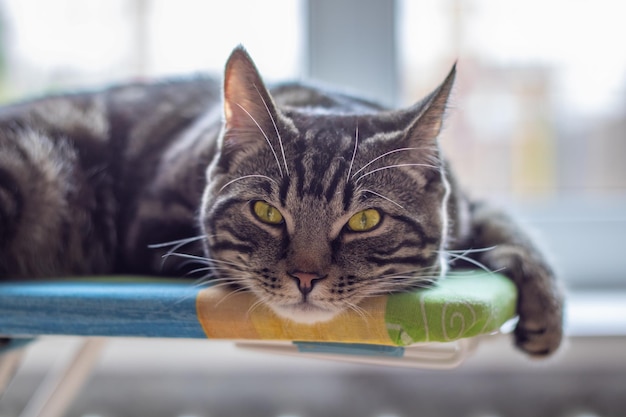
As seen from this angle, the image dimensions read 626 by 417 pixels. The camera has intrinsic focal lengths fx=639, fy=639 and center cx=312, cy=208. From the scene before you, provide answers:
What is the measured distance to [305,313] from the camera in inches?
32.4

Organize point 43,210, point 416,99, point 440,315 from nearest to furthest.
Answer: point 440,315 → point 43,210 → point 416,99

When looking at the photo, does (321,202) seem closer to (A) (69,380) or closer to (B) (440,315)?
(B) (440,315)

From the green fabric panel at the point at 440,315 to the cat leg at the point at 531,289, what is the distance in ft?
0.58

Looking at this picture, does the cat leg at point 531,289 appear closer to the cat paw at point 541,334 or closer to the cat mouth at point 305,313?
the cat paw at point 541,334

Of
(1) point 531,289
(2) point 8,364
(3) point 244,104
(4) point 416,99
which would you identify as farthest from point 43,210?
(4) point 416,99

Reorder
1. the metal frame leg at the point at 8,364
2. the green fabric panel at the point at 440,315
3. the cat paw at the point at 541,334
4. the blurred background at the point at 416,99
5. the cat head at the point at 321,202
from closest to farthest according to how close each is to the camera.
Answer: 1. the green fabric panel at the point at 440,315
2. the cat head at the point at 321,202
3. the cat paw at the point at 541,334
4. the metal frame leg at the point at 8,364
5. the blurred background at the point at 416,99

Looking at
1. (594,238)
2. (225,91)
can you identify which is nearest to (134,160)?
(225,91)

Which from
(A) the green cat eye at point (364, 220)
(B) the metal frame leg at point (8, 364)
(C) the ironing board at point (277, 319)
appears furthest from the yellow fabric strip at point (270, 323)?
(B) the metal frame leg at point (8, 364)

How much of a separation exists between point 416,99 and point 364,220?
3.46ft

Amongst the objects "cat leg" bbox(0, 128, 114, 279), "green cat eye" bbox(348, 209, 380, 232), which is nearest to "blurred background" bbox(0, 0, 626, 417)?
"cat leg" bbox(0, 128, 114, 279)

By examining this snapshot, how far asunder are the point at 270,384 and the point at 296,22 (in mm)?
1006

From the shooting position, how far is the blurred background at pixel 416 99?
5.49ft

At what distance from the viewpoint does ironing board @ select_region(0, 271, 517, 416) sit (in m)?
0.75

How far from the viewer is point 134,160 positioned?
4.40 feet
